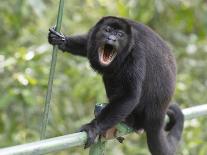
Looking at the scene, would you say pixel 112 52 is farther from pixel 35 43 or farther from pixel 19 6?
pixel 35 43

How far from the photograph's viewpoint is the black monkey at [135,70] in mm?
3730

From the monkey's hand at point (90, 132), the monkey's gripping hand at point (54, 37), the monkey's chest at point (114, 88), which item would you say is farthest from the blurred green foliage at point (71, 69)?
the monkey's hand at point (90, 132)

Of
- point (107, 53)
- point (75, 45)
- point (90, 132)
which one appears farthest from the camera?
point (75, 45)

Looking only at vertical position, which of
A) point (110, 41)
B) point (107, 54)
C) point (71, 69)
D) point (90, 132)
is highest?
point (110, 41)

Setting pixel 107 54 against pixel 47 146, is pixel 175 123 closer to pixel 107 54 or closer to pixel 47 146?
pixel 107 54

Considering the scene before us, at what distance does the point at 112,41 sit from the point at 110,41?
0.04 ft

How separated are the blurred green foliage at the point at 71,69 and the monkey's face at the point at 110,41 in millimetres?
880

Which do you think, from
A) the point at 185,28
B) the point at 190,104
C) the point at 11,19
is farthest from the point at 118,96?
the point at 185,28

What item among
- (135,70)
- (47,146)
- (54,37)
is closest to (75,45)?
(54,37)

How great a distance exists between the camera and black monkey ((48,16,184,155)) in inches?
147

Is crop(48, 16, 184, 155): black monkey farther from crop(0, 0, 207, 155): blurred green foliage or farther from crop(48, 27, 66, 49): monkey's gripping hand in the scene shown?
crop(0, 0, 207, 155): blurred green foliage

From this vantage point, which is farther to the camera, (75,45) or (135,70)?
(75,45)

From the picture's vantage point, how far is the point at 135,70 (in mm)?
3734

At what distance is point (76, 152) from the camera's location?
558 cm
